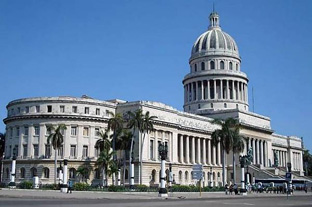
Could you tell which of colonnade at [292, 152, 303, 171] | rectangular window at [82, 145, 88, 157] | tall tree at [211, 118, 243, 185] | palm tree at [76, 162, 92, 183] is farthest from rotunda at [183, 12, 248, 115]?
palm tree at [76, 162, 92, 183]

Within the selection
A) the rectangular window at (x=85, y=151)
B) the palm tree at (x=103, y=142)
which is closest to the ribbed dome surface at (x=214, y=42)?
the rectangular window at (x=85, y=151)

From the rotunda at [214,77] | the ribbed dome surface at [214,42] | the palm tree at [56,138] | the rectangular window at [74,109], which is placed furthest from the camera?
the ribbed dome surface at [214,42]

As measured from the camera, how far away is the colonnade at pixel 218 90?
136250 mm

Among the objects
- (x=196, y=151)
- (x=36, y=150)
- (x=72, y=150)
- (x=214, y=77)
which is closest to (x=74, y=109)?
(x=72, y=150)

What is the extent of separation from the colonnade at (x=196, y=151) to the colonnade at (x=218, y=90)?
21.2m

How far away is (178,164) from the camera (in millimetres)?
104000

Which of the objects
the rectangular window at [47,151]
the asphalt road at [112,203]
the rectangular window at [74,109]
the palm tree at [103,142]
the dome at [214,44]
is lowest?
the asphalt road at [112,203]

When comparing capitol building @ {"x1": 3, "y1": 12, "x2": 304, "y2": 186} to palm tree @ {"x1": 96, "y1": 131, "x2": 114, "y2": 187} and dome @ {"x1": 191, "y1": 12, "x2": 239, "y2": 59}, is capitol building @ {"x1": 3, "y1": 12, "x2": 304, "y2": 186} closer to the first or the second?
dome @ {"x1": 191, "y1": 12, "x2": 239, "y2": 59}

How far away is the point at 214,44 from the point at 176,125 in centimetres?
4526

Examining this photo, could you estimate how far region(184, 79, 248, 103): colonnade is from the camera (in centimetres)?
13625

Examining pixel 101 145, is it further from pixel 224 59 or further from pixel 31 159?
pixel 224 59

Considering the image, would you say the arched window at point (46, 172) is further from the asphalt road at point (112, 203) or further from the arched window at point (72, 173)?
the asphalt road at point (112, 203)

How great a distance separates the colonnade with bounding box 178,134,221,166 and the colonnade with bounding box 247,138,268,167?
11689 mm

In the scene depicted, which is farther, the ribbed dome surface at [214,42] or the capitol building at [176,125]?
the ribbed dome surface at [214,42]
